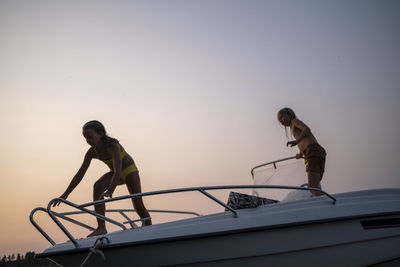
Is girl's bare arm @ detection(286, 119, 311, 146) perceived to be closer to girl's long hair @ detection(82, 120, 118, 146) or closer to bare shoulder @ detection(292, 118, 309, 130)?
bare shoulder @ detection(292, 118, 309, 130)

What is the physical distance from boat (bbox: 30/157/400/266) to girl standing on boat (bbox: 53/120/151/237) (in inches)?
43.5

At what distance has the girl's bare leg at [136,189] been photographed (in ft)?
13.7

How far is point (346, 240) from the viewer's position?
289cm

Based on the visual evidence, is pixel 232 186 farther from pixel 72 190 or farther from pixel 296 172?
pixel 72 190

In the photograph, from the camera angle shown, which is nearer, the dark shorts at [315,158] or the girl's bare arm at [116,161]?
the girl's bare arm at [116,161]

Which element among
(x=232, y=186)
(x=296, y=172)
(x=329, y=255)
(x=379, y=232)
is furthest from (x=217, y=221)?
(x=296, y=172)

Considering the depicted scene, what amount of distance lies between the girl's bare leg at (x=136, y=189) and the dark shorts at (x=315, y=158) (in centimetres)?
209

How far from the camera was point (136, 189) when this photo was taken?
425 cm

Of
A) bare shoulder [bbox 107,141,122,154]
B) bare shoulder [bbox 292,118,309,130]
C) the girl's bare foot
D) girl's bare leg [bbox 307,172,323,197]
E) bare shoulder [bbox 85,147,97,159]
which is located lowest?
the girl's bare foot

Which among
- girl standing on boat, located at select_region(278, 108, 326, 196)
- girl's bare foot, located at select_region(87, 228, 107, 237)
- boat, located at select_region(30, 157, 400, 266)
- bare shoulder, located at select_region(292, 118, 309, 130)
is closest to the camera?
boat, located at select_region(30, 157, 400, 266)

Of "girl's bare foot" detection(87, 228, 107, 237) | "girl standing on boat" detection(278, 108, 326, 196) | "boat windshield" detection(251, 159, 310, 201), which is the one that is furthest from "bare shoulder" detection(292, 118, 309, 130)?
"girl's bare foot" detection(87, 228, 107, 237)

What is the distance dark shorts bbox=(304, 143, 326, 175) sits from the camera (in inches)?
169

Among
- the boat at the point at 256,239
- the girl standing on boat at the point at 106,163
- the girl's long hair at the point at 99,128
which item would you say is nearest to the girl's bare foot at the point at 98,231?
the girl standing on boat at the point at 106,163

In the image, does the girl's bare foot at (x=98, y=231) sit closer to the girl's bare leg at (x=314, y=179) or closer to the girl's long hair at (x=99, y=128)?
the girl's long hair at (x=99, y=128)
